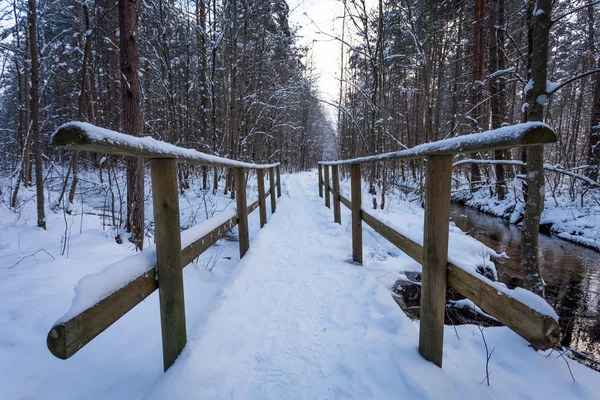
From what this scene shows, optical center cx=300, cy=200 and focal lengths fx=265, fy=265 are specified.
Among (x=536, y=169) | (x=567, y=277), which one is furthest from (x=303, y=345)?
(x=567, y=277)

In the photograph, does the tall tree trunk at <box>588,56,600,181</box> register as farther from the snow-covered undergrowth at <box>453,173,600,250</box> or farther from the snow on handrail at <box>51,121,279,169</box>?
the snow on handrail at <box>51,121,279,169</box>

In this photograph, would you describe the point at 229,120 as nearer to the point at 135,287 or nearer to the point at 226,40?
the point at 226,40

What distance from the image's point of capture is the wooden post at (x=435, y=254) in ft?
4.84

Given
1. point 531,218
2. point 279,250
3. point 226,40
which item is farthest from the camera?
point 226,40

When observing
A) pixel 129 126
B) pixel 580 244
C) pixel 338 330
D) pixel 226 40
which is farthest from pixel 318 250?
pixel 226 40

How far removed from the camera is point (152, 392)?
1353mm

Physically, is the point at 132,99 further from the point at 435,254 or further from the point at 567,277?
the point at 567,277

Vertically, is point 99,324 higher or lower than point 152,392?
higher

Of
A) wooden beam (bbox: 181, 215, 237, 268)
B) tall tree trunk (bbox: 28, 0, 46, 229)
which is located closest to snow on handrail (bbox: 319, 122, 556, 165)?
wooden beam (bbox: 181, 215, 237, 268)

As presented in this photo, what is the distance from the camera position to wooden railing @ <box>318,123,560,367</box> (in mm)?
955

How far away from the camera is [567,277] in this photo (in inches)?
167

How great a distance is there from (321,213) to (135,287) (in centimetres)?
537

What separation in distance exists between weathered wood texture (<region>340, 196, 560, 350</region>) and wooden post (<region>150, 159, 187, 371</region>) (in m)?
1.52

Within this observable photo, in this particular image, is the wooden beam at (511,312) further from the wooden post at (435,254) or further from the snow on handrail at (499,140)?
the snow on handrail at (499,140)
